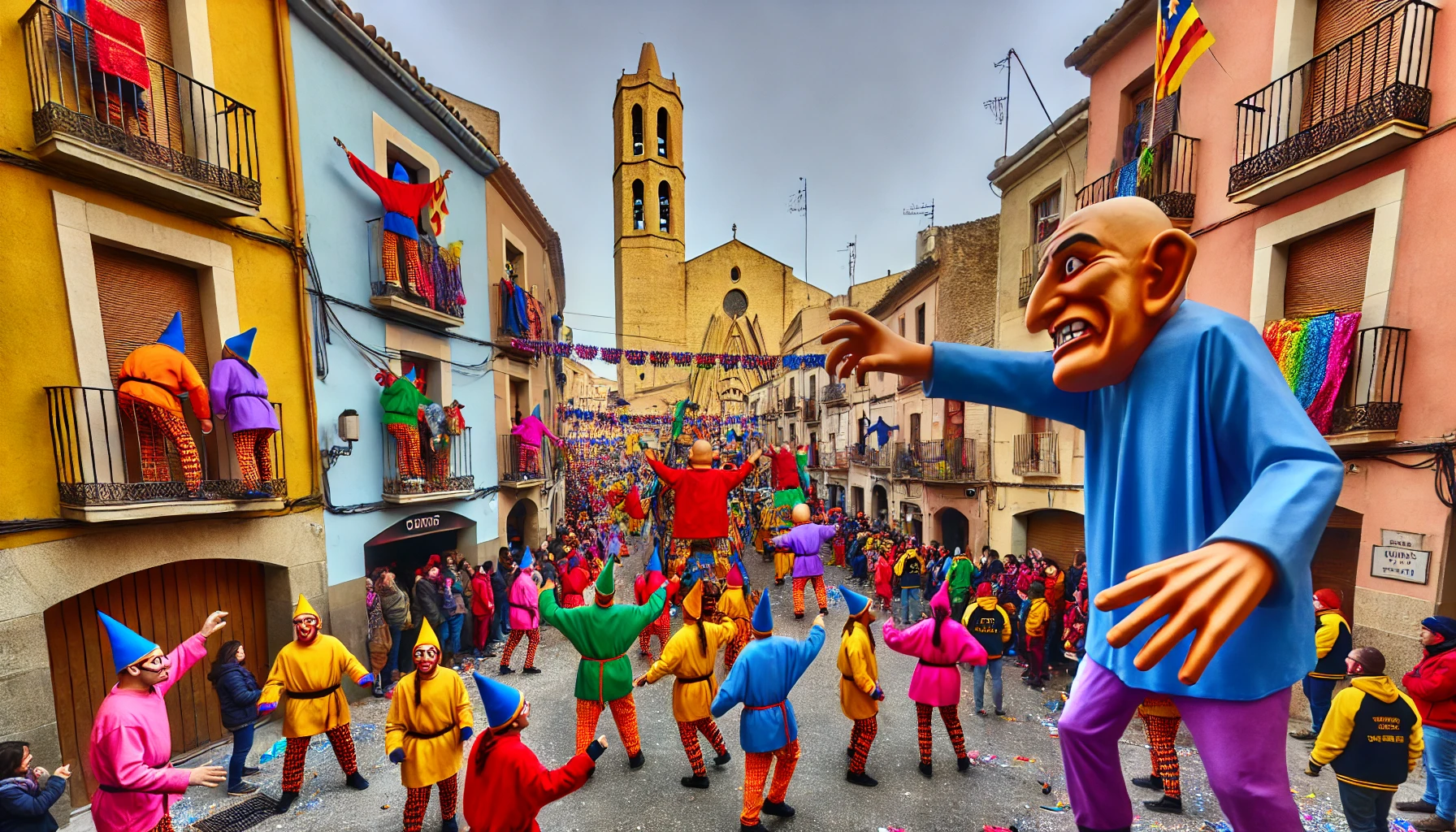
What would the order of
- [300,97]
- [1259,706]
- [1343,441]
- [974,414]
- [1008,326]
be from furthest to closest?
[974,414] → [1008,326] → [300,97] → [1343,441] → [1259,706]

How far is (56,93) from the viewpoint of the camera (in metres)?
4.64

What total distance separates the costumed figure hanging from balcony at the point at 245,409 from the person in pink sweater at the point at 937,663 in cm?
627

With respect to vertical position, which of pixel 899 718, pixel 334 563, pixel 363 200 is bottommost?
pixel 899 718

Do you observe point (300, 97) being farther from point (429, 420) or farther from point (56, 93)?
point (429, 420)

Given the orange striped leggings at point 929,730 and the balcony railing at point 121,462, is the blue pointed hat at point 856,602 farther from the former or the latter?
the balcony railing at point 121,462

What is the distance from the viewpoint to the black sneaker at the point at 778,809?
4402mm

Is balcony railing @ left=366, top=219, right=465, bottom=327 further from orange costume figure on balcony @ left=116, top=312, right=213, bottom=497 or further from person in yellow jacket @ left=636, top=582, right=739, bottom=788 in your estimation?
person in yellow jacket @ left=636, top=582, right=739, bottom=788

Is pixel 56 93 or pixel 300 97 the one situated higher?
pixel 300 97

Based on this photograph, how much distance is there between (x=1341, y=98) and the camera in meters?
5.46

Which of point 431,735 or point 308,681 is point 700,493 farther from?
point 308,681

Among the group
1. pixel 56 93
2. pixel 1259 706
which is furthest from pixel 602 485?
pixel 1259 706

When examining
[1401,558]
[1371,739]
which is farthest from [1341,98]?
[1371,739]

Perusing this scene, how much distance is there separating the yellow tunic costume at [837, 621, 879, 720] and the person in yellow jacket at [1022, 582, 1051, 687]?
10.3 feet

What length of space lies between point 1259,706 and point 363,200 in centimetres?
932
